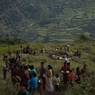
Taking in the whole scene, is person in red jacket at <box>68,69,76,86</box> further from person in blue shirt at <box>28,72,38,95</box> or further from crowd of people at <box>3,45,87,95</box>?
person in blue shirt at <box>28,72,38,95</box>

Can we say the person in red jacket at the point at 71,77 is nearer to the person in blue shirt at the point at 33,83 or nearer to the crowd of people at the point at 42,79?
the crowd of people at the point at 42,79

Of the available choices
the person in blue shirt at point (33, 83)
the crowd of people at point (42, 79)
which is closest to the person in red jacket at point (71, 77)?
the crowd of people at point (42, 79)

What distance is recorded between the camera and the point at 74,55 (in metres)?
51.4

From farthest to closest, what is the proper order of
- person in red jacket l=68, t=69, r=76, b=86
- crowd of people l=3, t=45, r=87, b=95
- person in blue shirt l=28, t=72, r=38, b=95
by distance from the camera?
person in red jacket l=68, t=69, r=76, b=86 < person in blue shirt l=28, t=72, r=38, b=95 < crowd of people l=3, t=45, r=87, b=95

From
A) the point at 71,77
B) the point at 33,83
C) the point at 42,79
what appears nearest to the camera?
the point at 42,79

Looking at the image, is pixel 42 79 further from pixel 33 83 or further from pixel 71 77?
pixel 71 77

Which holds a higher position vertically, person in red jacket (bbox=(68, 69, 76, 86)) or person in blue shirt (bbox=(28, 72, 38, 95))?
person in blue shirt (bbox=(28, 72, 38, 95))

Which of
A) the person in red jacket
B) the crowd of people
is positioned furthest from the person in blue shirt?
the person in red jacket

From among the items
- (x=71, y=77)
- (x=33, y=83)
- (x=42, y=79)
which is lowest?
(x=71, y=77)

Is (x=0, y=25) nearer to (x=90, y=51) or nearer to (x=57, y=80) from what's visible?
(x=90, y=51)

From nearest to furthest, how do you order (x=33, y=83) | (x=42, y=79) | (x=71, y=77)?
(x=42, y=79) < (x=33, y=83) < (x=71, y=77)

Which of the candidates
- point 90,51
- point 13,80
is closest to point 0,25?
point 90,51

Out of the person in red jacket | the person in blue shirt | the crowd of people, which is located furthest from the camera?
the person in red jacket

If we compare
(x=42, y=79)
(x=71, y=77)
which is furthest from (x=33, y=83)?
(x=71, y=77)
